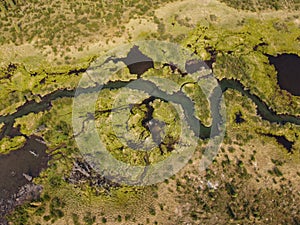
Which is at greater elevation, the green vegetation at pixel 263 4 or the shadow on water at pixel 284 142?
Answer: the green vegetation at pixel 263 4

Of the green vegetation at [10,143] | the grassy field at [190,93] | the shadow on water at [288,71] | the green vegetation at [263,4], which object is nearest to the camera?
the grassy field at [190,93]

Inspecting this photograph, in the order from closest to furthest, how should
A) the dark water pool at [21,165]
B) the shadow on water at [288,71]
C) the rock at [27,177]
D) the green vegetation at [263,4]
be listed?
the dark water pool at [21,165]
the rock at [27,177]
the shadow on water at [288,71]
the green vegetation at [263,4]

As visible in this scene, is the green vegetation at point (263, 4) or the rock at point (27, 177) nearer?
the rock at point (27, 177)

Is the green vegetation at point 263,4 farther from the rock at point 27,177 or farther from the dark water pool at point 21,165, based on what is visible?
the rock at point 27,177

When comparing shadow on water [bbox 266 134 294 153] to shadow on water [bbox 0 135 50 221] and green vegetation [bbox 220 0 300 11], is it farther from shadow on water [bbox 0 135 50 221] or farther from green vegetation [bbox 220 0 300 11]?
shadow on water [bbox 0 135 50 221]

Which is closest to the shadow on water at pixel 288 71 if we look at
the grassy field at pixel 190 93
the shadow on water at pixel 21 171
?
the grassy field at pixel 190 93

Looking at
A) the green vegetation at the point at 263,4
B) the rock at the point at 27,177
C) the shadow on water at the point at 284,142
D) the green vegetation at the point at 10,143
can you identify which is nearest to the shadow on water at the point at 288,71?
the shadow on water at the point at 284,142

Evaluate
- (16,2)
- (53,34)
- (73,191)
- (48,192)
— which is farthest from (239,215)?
(16,2)

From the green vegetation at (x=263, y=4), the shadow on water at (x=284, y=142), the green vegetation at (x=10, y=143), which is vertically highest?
the green vegetation at (x=263, y=4)

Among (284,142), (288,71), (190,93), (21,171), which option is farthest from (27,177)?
(288,71)

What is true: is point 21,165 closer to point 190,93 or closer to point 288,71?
point 190,93
